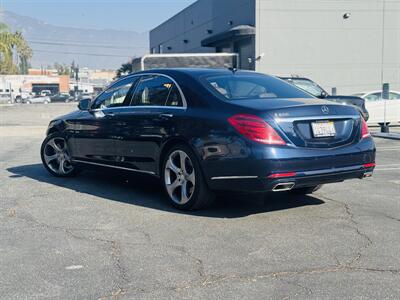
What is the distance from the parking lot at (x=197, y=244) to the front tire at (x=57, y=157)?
2.30 feet

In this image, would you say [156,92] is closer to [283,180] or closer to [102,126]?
[102,126]

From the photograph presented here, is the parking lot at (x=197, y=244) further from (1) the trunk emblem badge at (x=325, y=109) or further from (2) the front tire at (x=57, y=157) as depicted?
(1) the trunk emblem badge at (x=325, y=109)

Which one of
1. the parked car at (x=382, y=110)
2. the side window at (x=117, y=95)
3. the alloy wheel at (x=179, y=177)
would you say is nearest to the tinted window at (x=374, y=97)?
the parked car at (x=382, y=110)

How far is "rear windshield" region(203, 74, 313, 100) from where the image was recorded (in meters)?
6.08

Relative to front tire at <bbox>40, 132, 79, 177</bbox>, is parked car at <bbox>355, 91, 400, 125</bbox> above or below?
above

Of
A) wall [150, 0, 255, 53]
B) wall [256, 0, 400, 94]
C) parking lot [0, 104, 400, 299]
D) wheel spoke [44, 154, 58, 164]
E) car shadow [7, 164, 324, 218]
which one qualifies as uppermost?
wall [150, 0, 255, 53]

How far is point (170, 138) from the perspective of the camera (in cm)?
616

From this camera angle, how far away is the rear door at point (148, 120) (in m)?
6.27

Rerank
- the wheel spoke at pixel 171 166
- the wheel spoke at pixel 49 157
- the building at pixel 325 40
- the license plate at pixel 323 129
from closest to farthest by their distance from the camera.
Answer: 1. the license plate at pixel 323 129
2. the wheel spoke at pixel 171 166
3. the wheel spoke at pixel 49 157
4. the building at pixel 325 40

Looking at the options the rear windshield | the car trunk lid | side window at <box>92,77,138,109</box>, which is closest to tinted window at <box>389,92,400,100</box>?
the rear windshield

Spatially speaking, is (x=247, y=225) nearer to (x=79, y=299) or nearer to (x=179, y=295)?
(x=179, y=295)

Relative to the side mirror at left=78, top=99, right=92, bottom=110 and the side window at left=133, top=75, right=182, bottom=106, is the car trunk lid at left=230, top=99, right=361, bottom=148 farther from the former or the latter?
the side mirror at left=78, top=99, right=92, bottom=110

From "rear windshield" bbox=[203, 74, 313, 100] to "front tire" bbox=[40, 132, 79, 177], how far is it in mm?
2958

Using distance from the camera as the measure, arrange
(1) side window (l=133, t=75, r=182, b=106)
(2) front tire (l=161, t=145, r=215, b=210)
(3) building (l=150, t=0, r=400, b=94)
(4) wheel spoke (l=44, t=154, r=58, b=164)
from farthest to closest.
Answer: (3) building (l=150, t=0, r=400, b=94) → (4) wheel spoke (l=44, t=154, r=58, b=164) → (1) side window (l=133, t=75, r=182, b=106) → (2) front tire (l=161, t=145, r=215, b=210)
